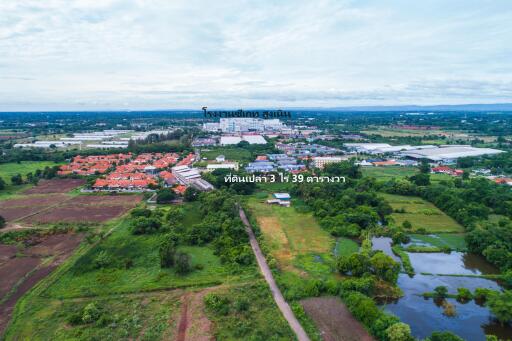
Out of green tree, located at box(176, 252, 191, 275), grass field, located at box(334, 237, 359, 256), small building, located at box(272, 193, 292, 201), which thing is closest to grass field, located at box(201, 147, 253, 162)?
small building, located at box(272, 193, 292, 201)

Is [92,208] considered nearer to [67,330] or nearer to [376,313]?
[67,330]

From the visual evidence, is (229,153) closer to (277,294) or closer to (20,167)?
(20,167)

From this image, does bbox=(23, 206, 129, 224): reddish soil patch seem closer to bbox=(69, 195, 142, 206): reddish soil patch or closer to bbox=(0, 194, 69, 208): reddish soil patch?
bbox=(69, 195, 142, 206): reddish soil patch

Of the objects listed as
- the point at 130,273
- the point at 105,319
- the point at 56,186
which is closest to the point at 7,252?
the point at 130,273

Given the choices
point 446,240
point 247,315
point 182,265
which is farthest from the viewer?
point 446,240

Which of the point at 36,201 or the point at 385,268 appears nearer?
the point at 385,268

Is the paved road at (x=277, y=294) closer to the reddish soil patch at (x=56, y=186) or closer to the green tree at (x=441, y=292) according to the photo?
the green tree at (x=441, y=292)
